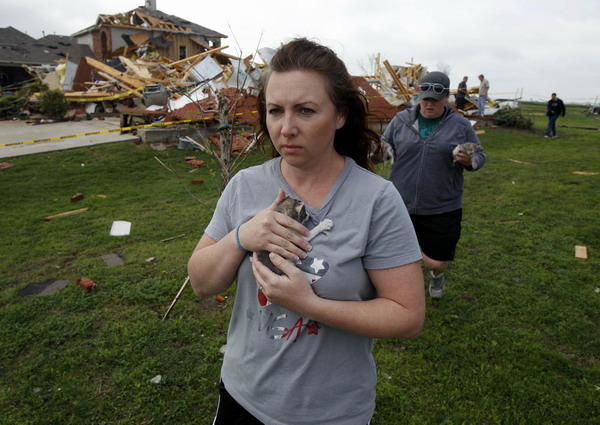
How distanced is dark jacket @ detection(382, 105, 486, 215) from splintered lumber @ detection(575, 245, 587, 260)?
280 cm

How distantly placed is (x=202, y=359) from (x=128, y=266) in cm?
223

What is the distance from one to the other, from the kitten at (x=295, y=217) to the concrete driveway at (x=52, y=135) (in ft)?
36.6

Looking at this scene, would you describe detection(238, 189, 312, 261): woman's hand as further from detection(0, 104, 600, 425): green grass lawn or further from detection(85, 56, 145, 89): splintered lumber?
detection(85, 56, 145, 89): splintered lumber

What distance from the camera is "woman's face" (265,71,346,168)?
4.48ft

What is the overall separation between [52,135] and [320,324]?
44.5 ft

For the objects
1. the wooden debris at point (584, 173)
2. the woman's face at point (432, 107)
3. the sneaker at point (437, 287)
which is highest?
the woman's face at point (432, 107)

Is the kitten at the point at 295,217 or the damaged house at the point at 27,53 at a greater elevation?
the damaged house at the point at 27,53

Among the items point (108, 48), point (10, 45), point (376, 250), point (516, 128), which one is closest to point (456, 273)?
point (376, 250)

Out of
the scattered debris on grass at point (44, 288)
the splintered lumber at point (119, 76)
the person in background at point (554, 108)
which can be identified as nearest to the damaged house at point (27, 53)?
the splintered lumber at point (119, 76)

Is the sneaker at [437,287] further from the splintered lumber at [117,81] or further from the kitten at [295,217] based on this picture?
the splintered lumber at [117,81]

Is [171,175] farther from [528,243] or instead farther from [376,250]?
[376,250]

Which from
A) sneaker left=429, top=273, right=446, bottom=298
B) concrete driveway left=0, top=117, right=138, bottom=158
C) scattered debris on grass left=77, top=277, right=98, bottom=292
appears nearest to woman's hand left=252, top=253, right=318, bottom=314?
sneaker left=429, top=273, right=446, bottom=298

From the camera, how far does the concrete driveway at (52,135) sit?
34.9 ft

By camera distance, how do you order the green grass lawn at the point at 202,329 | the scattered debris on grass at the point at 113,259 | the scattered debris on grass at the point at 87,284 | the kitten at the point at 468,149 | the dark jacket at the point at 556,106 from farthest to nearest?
the dark jacket at the point at 556,106 < the scattered debris on grass at the point at 113,259 < the scattered debris on grass at the point at 87,284 < the kitten at the point at 468,149 < the green grass lawn at the point at 202,329
